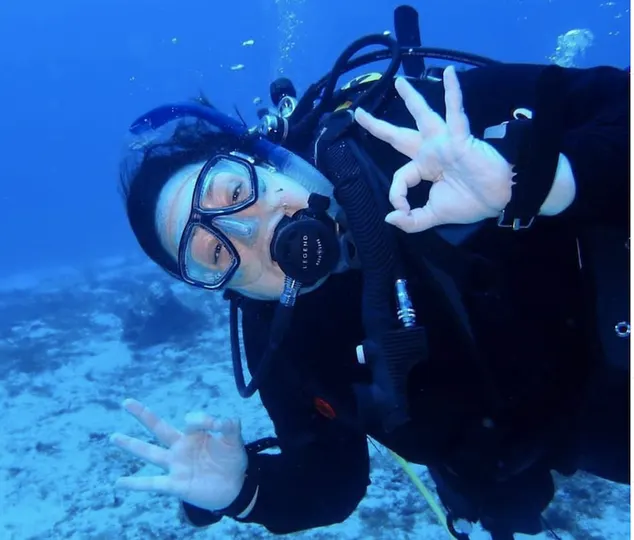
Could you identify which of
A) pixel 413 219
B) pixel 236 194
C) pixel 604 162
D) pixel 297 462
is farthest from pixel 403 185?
pixel 297 462

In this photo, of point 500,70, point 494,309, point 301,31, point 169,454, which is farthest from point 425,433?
point 301,31

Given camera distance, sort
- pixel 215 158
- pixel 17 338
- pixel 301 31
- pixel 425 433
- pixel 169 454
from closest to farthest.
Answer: pixel 425 433, pixel 169 454, pixel 215 158, pixel 17 338, pixel 301 31

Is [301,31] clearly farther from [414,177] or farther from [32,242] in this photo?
[414,177]

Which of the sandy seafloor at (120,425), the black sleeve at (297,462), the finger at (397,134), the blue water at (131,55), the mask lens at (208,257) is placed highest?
the blue water at (131,55)

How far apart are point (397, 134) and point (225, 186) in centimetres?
124

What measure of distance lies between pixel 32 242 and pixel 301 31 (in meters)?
52.5

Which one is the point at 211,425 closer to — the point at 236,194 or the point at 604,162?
the point at 236,194

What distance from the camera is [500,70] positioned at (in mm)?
2455

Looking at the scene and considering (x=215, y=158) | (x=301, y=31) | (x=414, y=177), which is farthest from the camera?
(x=301, y=31)

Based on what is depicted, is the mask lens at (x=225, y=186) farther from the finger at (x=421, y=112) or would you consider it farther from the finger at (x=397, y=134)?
the finger at (x=421, y=112)

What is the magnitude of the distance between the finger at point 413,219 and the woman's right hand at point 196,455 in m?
1.44

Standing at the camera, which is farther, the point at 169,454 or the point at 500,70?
the point at 169,454

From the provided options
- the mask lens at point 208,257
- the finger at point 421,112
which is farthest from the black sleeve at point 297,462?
the finger at point 421,112

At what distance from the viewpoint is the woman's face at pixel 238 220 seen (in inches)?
105
